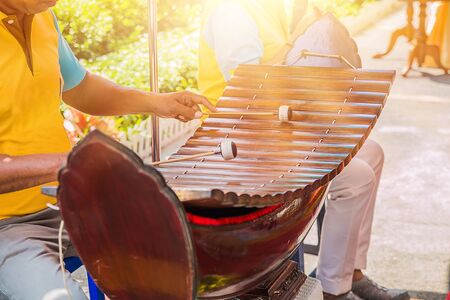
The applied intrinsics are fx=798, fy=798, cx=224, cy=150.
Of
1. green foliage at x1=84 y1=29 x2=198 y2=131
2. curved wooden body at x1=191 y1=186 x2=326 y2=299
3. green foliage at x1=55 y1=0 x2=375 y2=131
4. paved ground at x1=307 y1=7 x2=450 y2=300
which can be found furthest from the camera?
green foliage at x1=55 y1=0 x2=375 y2=131

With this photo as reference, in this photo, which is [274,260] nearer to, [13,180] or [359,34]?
[13,180]

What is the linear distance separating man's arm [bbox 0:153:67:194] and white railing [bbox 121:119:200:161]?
3271 millimetres

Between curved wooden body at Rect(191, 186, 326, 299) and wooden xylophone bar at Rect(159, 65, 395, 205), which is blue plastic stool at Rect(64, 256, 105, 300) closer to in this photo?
wooden xylophone bar at Rect(159, 65, 395, 205)

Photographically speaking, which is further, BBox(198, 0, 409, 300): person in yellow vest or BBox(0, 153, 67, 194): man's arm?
BBox(198, 0, 409, 300): person in yellow vest

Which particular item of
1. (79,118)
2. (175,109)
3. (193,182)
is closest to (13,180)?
(193,182)

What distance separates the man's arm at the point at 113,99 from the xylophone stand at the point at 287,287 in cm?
64

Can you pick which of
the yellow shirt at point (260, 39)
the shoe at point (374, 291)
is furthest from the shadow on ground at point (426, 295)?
the yellow shirt at point (260, 39)

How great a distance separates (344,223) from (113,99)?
1138mm

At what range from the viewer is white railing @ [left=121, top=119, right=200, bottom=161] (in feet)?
18.1

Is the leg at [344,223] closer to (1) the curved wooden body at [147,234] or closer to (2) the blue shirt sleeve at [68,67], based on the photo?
(2) the blue shirt sleeve at [68,67]

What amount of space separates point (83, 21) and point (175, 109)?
15.8ft

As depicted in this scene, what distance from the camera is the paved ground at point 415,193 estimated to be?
13.0 feet

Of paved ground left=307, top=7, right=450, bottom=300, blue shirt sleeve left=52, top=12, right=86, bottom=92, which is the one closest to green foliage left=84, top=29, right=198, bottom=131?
paved ground left=307, top=7, right=450, bottom=300

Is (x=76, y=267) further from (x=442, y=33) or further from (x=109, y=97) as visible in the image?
(x=442, y=33)
